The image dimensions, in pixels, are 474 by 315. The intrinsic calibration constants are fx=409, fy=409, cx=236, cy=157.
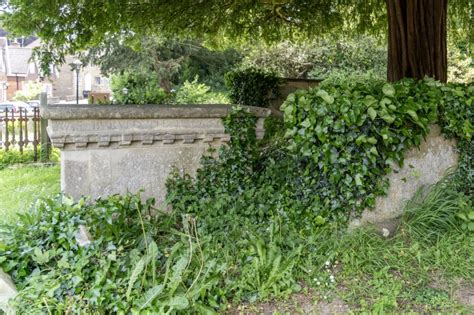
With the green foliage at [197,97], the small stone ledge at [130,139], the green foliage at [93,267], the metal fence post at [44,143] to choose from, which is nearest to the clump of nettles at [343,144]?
the small stone ledge at [130,139]

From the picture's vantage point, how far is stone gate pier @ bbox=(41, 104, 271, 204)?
396 cm

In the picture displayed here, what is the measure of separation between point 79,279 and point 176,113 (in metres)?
2.16

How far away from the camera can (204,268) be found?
298 cm

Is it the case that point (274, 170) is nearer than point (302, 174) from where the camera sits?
No

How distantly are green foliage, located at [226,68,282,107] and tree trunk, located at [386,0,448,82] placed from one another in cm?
450

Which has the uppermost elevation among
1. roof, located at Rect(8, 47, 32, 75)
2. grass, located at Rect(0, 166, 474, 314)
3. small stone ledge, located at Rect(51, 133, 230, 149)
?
roof, located at Rect(8, 47, 32, 75)

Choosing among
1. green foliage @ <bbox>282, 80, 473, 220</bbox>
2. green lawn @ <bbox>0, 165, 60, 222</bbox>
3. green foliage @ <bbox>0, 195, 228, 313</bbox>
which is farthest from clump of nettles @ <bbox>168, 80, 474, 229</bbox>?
green lawn @ <bbox>0, 165, 60, 222</bbox>

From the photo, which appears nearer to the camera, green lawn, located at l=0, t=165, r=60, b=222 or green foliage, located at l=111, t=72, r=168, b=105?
green foliage, located at l=111, t=72, r=168, b=105

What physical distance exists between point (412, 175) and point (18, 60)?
130ft

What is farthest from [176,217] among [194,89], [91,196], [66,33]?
[194,89]

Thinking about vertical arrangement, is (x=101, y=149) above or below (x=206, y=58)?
below

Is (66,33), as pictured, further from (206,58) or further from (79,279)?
(206,58)

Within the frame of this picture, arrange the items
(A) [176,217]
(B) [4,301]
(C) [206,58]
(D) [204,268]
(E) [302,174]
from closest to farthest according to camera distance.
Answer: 1. (B) [4,301]
2. (D) [204,268]
3. (E) [302,174]
4. (A) [176,217]
5. (C) [206,58]

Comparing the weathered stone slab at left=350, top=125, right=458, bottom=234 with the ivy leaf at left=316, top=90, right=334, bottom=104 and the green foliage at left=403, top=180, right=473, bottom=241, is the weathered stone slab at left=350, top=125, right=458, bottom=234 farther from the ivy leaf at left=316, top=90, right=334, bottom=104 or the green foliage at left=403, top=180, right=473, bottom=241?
the ivy leaf at left=316, top=90, right=334, bottom=104
